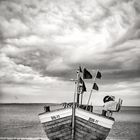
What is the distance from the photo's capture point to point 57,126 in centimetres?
612

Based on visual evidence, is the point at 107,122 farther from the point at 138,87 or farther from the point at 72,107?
the point at 138,87

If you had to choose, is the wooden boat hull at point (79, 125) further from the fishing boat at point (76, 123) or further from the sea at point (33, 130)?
the sea at point (33, 130)

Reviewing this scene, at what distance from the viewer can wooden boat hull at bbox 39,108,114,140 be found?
5.95m

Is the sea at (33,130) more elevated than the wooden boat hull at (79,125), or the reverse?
the wooden boat hull at (79,125)

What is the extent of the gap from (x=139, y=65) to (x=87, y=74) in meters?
2.07

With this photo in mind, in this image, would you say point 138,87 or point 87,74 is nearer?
point 87,74

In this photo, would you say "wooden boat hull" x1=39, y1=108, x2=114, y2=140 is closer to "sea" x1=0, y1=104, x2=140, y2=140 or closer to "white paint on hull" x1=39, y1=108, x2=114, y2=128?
"white paint on hull" x1=39, y1=108, x2=114, y2=128

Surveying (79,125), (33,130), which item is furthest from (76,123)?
(33,130)

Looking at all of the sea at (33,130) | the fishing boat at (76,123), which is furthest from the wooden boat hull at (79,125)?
the sea at (33,130)

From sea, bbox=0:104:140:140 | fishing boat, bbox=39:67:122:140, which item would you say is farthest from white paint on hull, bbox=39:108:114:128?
sea, bbox=0:104:140:140

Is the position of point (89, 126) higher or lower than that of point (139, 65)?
lower

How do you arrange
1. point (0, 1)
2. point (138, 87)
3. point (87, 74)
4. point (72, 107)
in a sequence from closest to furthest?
1. point (72, 107)
2. point (87, 74)
3. point (0, 1)
4. point (138, 87)

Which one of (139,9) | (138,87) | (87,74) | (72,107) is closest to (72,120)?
(72,107)

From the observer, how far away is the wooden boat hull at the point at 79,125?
595cm
